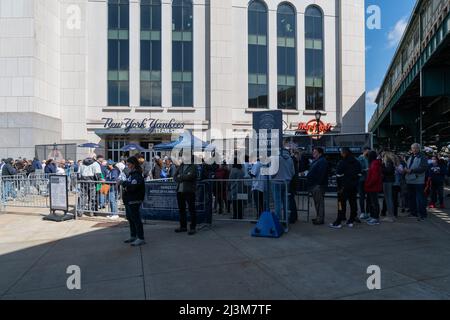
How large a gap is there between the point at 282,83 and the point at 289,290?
Result: 2893 cm

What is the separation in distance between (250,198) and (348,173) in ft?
8.24

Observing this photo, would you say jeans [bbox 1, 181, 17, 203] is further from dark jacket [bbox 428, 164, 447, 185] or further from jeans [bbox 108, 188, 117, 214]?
dark jacket [bbox 428, 164, 447, 185]

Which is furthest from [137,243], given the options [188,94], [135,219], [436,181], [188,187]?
[188,94]

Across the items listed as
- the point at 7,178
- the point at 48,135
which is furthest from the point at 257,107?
the point at 7,178

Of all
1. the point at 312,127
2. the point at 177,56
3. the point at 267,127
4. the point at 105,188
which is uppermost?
the point at 177,56

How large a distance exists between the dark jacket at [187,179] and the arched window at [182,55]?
22.9 meters

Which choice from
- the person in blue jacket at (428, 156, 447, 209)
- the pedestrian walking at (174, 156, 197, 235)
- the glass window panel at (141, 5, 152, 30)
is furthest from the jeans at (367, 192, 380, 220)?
the glass window panel at (141, 5, 152, 30)

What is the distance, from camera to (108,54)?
30.2 metres

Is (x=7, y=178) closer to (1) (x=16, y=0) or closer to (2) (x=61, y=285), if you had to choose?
(2) (x=61, y=285)

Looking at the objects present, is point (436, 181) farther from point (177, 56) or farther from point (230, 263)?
point (177, 56)

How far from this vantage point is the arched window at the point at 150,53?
30.5 metres

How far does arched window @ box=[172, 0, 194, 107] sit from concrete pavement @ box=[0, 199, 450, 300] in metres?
22.4

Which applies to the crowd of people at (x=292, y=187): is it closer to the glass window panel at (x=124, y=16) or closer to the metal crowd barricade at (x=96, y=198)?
the metal crowd barricade at (x=96, y=198)

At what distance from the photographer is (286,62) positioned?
106 ft
